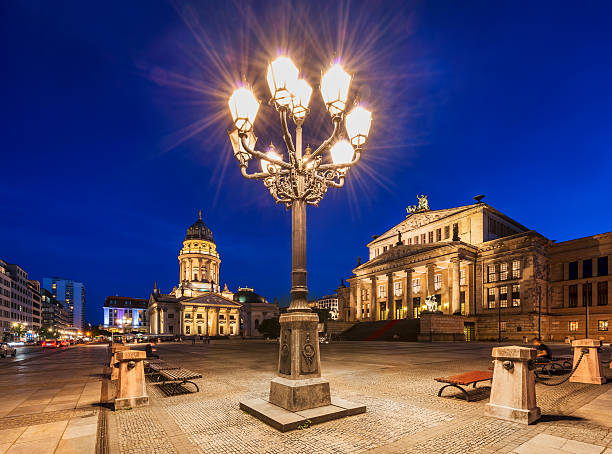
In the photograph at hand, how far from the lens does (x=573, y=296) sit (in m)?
52.6

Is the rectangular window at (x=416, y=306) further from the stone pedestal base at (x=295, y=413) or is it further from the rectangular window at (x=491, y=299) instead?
the stone pedestal base at (x=295, y=413)

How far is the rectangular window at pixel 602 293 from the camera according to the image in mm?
48503

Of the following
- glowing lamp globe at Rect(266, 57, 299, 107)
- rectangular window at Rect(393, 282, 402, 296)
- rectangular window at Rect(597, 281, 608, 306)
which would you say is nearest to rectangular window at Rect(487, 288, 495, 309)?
rectangular window at Rect(597, 281, 608, 306)

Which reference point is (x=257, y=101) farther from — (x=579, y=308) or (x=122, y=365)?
(x=579, y=308)

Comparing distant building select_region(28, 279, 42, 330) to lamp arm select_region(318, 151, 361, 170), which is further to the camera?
distant building select_region(28, 279, 42, 330)

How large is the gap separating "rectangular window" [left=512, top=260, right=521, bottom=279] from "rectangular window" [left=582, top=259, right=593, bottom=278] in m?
9.22

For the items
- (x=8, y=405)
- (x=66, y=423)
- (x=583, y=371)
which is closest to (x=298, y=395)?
(x=66, y=423)

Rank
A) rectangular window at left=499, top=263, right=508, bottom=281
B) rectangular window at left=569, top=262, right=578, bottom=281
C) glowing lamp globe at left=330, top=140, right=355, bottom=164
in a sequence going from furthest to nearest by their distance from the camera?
rectangular window at left=499, top=263, right=508, bottom=281 → rectangular window at left=569, top=262, right=578, bottom=281 → glowing lamp globe at left=330, top=140, right=355, bottom=164

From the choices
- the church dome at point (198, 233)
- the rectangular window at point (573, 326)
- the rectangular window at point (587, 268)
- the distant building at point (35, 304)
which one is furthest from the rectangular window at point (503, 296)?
the distant building at point (35, 304)

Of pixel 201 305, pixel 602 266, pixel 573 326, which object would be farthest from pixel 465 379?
pixel 201 305

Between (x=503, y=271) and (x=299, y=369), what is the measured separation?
5801 cm

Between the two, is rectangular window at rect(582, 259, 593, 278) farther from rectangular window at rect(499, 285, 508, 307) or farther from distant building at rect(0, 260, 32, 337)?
distant building at rect(0, 260, 32, 337)

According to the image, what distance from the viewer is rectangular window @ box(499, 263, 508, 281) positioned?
180ft

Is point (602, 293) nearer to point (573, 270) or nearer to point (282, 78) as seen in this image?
point (573, 270)
